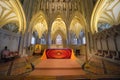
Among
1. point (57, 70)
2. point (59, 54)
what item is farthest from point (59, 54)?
point (57, 70)

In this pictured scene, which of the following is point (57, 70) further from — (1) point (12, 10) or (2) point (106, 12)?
(2) point (106, 12)

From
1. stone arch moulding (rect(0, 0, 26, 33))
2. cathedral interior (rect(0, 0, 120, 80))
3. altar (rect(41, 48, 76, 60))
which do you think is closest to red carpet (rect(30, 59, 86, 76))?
cathedral interior (rect(0, 0, 120, 80))

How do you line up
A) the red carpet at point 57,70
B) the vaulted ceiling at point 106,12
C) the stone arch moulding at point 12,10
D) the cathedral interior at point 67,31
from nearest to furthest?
the red carpet at point 57,70 < the cathedral interior at point 67,31 < the stone arch moulding at point 12,10 < the vaulted ceiling at point 106,12

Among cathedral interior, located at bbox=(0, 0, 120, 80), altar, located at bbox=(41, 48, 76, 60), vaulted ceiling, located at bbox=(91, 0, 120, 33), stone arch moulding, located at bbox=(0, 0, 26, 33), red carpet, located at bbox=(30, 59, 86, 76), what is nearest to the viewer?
red carpet, located at bbox=(30, 59, 86, 76)

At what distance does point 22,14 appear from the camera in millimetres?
A: 9938

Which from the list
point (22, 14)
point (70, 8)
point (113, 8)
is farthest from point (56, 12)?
point (113, 8)

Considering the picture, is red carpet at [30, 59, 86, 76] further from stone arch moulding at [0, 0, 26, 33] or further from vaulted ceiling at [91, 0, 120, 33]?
vaulted ceiling at [91, 0, 120, 33]

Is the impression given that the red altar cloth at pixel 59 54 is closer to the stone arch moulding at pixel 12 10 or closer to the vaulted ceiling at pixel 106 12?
the stone arch moulding at pixel 12 10

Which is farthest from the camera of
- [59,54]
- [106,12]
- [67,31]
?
[67,31]

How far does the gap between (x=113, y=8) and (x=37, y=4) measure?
440 inches

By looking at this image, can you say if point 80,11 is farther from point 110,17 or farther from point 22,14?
point 22,14

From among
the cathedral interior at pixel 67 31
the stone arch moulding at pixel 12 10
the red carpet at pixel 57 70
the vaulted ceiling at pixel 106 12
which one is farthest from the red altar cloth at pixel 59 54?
the vaulted ceiling at pixel 106 12

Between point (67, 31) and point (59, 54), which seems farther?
point (67, 31)

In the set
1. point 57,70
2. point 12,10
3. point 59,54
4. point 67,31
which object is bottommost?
point 57,70
